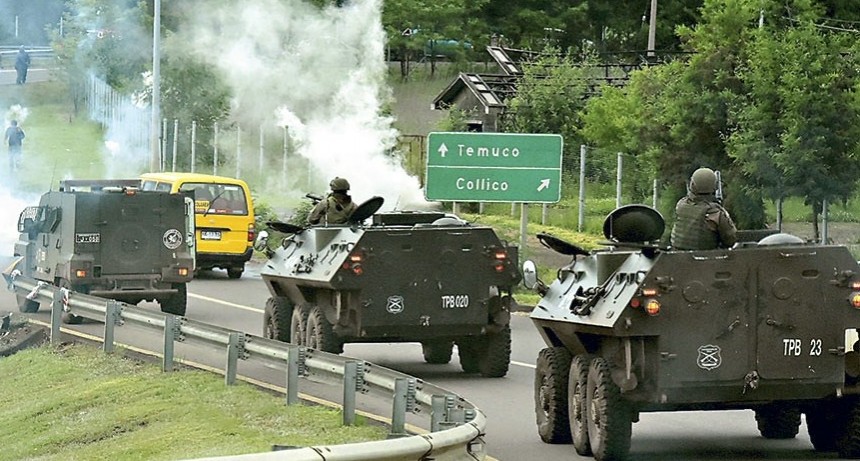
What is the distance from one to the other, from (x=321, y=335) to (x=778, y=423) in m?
5.83

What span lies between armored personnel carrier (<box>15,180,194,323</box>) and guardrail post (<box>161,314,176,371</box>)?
Result: 659cm

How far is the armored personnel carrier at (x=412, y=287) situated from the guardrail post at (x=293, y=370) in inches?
115

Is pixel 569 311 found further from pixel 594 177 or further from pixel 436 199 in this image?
pixel 594 177

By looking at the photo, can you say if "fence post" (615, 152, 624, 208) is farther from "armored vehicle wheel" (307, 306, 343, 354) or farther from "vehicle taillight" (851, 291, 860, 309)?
"vehicle taillight" (851, 291, 860, 309)

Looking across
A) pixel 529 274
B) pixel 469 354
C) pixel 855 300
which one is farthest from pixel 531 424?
pixel 469 354

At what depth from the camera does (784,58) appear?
3391cm

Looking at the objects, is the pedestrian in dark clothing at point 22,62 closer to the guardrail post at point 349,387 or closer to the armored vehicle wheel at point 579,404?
the guardrail post at point 349,387

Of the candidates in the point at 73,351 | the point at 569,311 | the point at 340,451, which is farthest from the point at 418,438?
the point at 73,351

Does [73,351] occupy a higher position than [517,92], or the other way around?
[517,92]

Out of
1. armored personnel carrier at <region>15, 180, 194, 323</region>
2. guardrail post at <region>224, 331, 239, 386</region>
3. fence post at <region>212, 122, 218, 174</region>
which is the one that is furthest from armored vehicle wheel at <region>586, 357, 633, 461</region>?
fence post at <region>212, 122, 218, 174</region>

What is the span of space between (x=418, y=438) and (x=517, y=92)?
127ft

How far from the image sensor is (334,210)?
21.4 meters

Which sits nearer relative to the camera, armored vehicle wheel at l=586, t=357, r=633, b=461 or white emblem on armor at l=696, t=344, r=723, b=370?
white emblem on armor at l=696, t=344, r=723, b=370

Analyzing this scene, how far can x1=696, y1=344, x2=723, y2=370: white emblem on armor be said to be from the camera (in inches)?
525
